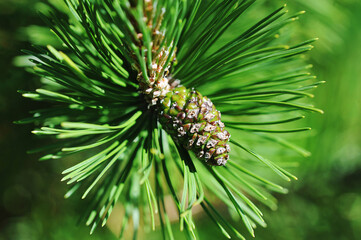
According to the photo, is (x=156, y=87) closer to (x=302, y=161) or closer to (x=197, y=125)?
(x=197, y=125)

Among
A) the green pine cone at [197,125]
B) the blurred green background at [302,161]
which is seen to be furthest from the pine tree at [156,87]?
the blurred green background at [302,161]

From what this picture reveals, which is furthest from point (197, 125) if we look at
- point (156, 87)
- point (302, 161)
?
point (302, 161)

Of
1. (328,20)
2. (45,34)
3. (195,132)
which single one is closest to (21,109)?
(45,34)

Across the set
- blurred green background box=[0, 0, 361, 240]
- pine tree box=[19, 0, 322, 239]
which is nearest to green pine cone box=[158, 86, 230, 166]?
pine tree box=[19, 0, 322, 239]

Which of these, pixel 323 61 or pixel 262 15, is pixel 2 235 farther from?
pixel 323 61

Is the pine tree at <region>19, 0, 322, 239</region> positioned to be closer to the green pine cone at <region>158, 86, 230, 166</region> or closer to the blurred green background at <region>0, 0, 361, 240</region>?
the green pine cone at <region>158, 86, 230, 166</region>

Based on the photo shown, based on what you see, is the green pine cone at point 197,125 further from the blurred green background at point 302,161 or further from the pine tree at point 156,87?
the blurred green background at point 302,161
